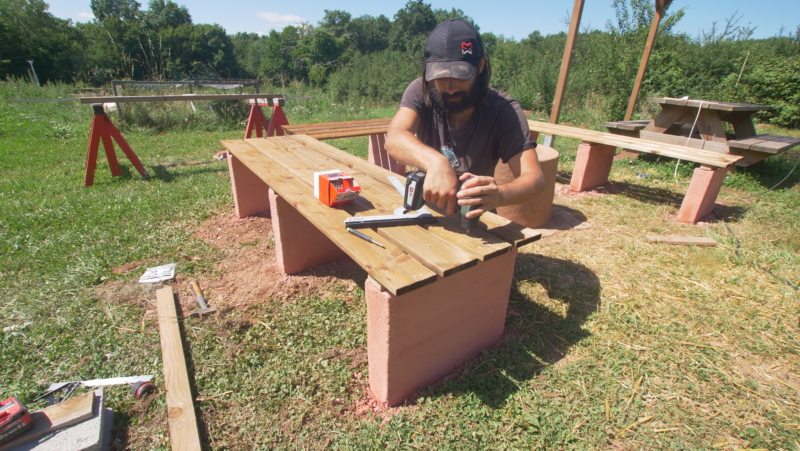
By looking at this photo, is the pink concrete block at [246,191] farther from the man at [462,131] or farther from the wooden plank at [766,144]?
the wooden plank at [766,144]

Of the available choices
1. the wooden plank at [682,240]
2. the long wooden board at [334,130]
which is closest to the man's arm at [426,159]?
the long wooden board at [334,130]

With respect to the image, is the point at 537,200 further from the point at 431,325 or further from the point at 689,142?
the point at 689,142

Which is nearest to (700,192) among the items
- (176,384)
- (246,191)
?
(246,191)

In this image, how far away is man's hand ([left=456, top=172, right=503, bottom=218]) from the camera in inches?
57.2

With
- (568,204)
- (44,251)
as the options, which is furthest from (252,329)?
(568,204)

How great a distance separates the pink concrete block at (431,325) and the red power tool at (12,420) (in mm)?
1377

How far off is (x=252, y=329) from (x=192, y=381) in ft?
1.44

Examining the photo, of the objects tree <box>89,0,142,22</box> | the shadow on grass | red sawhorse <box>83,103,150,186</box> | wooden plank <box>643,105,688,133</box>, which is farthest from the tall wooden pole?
tree <box>89,0,142,22</box>

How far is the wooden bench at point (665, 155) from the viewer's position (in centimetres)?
376

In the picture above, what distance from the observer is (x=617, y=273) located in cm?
294

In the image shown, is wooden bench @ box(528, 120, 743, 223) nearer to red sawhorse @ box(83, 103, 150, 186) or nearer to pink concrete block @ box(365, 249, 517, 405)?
pink concrete block @ box(365, 249, 517, 405)

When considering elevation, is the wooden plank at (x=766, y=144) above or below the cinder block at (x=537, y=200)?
above

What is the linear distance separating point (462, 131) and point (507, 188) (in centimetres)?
72

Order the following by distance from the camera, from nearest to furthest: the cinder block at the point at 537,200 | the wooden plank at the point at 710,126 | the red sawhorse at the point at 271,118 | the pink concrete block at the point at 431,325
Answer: the pink concrete block at the point at 431,325 < the cinder block at the point at 537,200 < the wooden plank at the point at 710,126 < the red sawhorse at the point at 271,118
